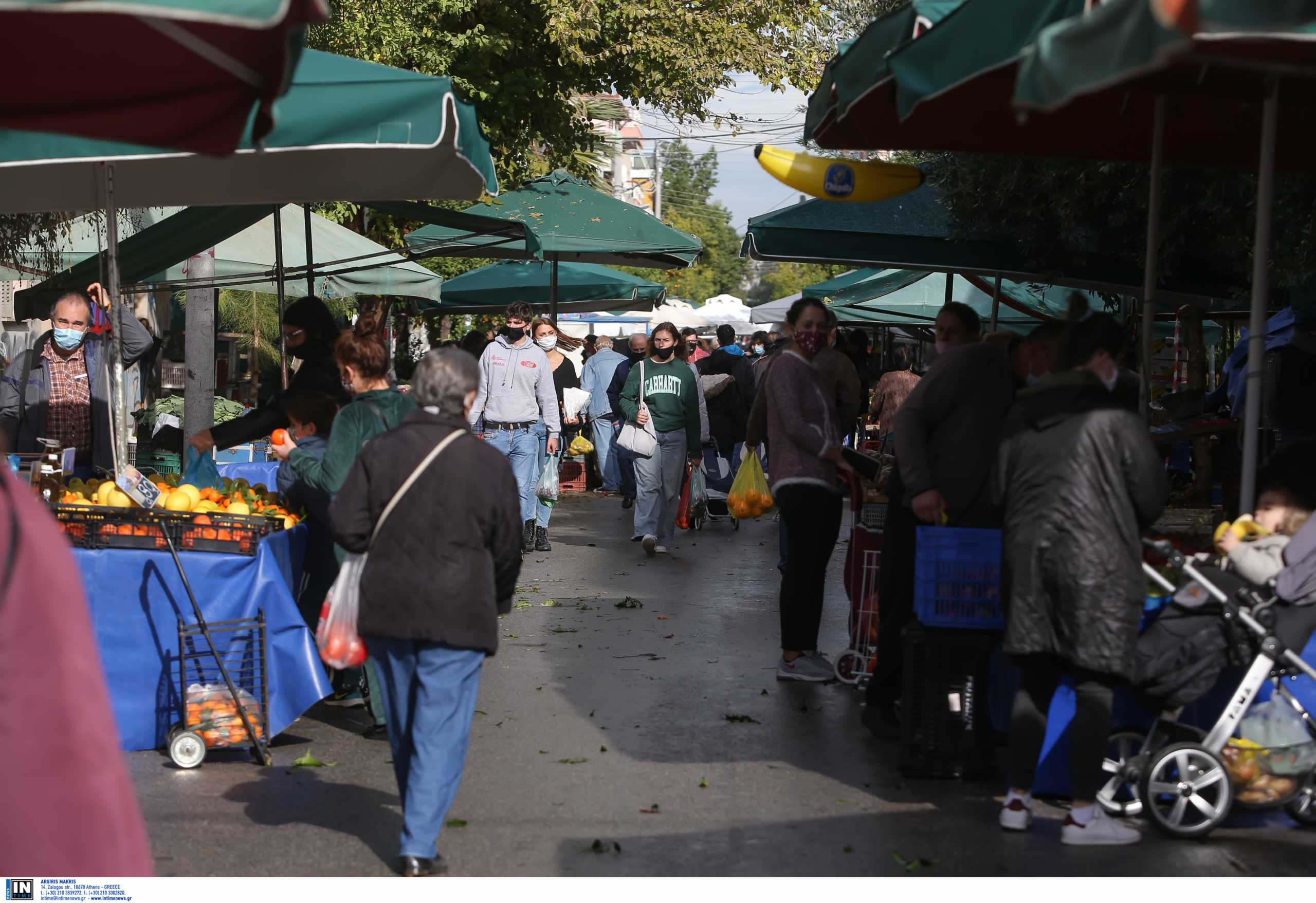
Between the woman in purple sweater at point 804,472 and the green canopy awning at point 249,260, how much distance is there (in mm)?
3007

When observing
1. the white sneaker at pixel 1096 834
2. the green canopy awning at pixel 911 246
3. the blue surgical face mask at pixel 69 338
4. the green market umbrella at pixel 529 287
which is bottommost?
the white sneaker at pixel 1096 834

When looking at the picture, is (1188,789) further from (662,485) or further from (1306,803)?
(662,485)

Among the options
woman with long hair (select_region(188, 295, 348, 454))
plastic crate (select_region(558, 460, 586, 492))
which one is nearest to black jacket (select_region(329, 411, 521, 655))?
woman with long hair (select_region(188, 295, 348, 454))

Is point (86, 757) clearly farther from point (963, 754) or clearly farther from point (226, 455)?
point (226, 455)

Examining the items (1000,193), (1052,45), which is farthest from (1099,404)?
(1000,193)

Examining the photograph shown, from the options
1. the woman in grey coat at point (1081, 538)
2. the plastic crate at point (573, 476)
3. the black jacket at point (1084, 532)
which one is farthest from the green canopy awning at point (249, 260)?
the black jacket at point (1084, 532)

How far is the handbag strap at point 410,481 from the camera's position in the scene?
4.70m

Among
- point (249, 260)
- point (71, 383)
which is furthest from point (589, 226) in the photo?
point (71, 383)

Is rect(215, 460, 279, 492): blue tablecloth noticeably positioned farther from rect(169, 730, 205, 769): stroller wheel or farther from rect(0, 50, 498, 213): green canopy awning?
rect(169, 730, 205, 769): stroller wheel

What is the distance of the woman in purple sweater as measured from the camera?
738cm

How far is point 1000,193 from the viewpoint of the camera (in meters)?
11.3

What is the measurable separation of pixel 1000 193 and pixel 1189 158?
15.1 feet

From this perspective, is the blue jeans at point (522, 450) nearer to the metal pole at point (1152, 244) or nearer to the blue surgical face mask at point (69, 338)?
the blue surgical face mask at point (69, 338)

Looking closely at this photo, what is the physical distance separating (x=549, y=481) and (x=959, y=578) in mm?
7195
